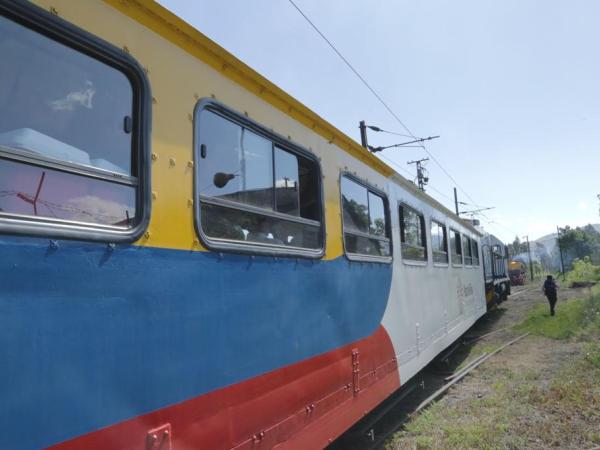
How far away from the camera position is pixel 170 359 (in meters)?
2.21

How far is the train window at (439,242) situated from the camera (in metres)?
7.46

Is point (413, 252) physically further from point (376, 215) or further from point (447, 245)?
point (447, 245)

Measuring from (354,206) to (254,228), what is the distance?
180 centimetres

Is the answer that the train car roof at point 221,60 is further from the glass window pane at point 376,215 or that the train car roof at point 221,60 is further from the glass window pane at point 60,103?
the glass window pane at point 376,215

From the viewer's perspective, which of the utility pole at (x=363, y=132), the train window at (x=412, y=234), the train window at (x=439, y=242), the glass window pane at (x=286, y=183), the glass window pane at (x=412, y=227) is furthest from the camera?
the utility pole at (x=363, y=132)

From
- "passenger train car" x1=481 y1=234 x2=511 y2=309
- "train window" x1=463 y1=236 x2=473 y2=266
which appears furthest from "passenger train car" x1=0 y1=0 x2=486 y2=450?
"passenger train car" x1=481 y1=234 x2=511 y2=309

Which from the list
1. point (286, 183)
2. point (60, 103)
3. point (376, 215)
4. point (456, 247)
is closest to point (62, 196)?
point (60, 103)

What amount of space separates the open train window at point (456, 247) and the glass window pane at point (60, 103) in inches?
303

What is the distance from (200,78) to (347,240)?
205cm

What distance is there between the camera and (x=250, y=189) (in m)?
2.94

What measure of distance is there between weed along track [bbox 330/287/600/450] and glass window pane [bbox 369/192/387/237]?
2100mm

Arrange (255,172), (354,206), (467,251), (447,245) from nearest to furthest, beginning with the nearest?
A: (255,172) → (354,206) → (447,245) → (467,251)

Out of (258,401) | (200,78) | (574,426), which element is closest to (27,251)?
(200,78)

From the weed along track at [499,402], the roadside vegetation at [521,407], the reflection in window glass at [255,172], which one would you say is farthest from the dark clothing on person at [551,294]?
the reflection in window glass at [255,172]
